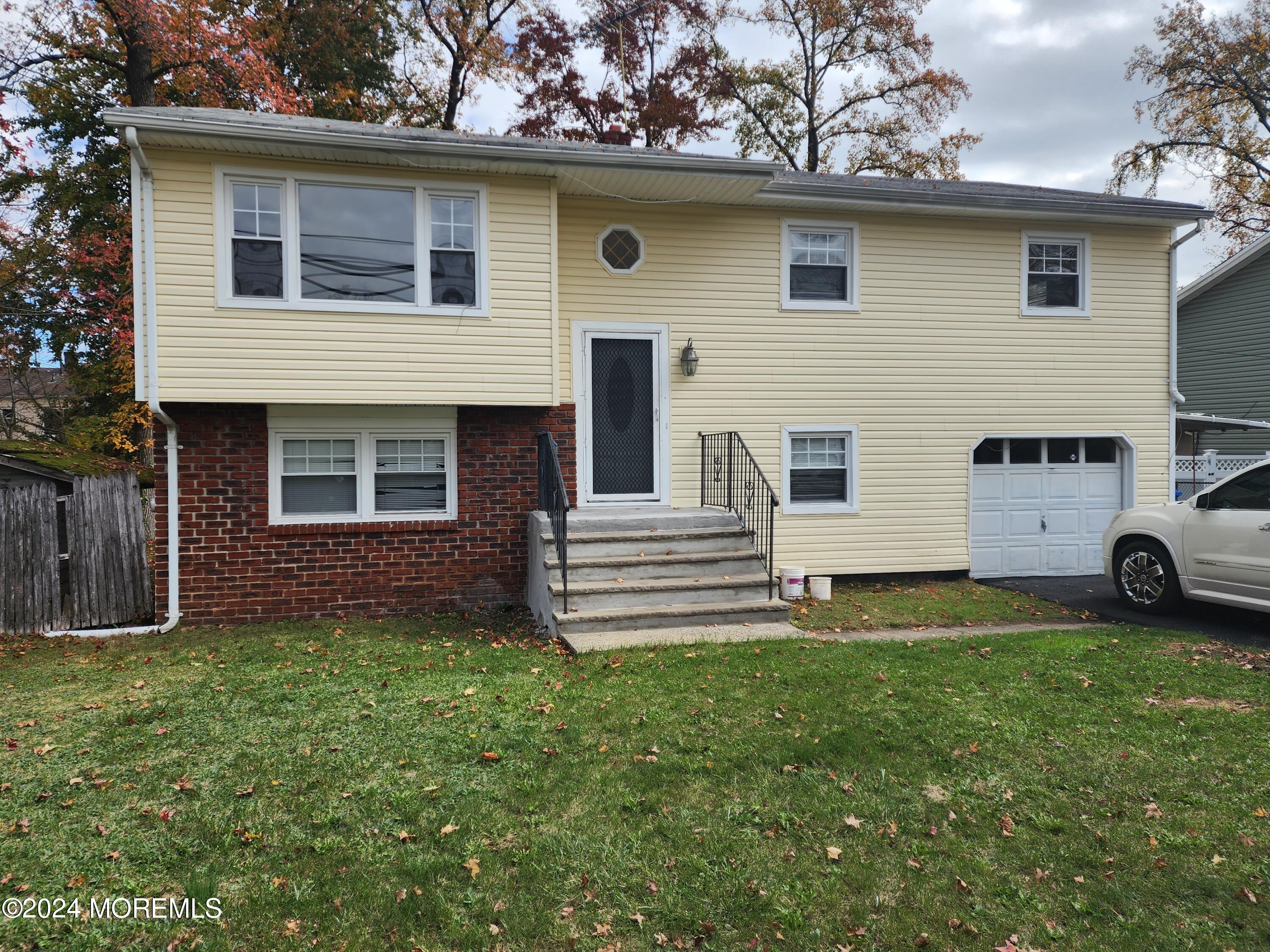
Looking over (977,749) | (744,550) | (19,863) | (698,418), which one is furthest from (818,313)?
(19,863)

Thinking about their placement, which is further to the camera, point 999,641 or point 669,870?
point 999,641

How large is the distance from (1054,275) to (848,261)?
335cm

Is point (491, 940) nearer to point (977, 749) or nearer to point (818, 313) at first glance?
point (977, 749)

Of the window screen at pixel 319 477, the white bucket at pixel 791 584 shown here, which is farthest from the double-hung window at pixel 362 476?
the white bucket at pixel 791 584

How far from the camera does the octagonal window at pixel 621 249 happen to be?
363 inches

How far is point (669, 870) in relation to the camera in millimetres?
3162

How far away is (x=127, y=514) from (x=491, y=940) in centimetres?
768

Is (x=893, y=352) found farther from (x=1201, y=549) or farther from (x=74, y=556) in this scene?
(x=74, y=556)

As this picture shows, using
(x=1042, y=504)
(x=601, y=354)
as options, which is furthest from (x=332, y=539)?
(x=1042, y=504)

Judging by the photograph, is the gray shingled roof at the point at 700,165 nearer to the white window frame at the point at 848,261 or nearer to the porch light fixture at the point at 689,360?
the white window frame at the point at 848,261

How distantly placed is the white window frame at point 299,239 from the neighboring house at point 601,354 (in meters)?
0.02

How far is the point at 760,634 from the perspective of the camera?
674 centimetres

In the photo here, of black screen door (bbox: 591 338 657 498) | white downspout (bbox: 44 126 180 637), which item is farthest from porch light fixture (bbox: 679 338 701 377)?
white downspout (bbox: 44 126 180 637)

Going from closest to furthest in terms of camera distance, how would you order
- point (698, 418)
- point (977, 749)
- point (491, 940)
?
point (491, 940), point (977, 749), point (698, 418)
